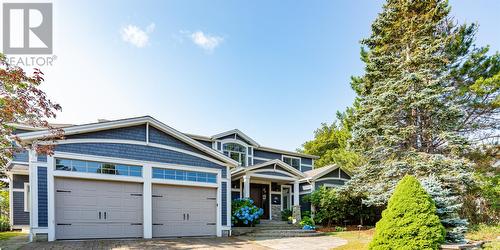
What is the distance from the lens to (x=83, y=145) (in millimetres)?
10555

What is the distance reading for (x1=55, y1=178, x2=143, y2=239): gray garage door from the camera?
33.1 feet

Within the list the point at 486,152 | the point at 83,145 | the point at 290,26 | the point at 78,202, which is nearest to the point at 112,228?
the point at 78,202

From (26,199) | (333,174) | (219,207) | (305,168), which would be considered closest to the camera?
(219,207)

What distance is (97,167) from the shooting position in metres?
10.7

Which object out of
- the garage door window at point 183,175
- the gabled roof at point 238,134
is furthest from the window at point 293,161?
the garage door window at point 183,175

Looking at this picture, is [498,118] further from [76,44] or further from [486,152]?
[76,44]

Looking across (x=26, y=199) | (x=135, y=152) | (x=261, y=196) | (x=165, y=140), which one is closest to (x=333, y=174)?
(x=261, y=196)

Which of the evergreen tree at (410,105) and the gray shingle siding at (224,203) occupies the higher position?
the evergreen tree at (410,105)

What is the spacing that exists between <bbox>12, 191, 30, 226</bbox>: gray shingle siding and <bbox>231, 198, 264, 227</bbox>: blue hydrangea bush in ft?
33.8

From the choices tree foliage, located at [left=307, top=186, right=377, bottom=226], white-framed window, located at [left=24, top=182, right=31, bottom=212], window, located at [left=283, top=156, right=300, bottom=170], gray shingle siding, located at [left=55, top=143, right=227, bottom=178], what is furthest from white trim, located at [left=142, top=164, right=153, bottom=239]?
window, located at [left=283, top=156, right=300, bottom=170]

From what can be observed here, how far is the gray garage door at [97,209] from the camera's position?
10.1 meters

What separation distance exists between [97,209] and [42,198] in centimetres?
172

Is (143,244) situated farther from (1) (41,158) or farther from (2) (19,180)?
(2) (19,180)

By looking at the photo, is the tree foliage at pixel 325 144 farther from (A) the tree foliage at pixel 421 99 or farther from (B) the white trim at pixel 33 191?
(B) the white trim at pixel 33 191
